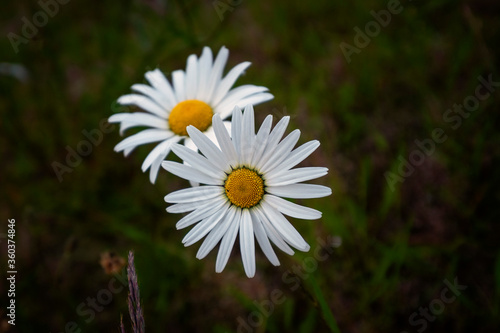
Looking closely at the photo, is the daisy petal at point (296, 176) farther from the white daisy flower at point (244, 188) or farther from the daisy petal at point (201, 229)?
the daisy petal at point (201, 229)

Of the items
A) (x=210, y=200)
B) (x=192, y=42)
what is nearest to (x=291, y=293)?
(x=210, y=200)

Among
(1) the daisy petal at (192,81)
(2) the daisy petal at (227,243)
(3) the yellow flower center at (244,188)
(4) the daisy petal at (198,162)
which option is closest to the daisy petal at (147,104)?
(1) the daisy petal at (192,81)

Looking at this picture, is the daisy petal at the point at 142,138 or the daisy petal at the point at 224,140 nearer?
the daisy petal at the point at 224,140

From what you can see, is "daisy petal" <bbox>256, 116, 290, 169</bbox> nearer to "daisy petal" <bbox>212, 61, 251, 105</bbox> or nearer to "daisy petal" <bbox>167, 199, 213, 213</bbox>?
"daisy petal" <bbox>167, 199, 213, 213</bbox>

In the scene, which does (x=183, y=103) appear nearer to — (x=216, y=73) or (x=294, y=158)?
(x=216, y=73)

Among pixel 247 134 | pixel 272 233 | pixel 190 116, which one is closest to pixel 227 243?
pixel 272 233

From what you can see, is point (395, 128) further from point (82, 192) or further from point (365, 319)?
point (82, 192)
